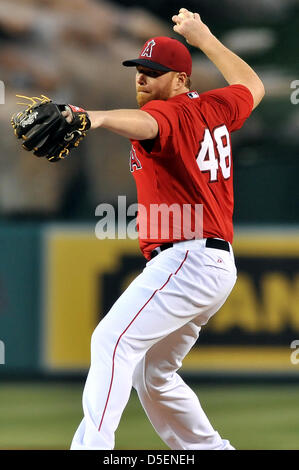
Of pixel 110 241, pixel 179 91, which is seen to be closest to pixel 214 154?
pixel 179 91

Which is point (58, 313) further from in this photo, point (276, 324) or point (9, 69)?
point (9, 69)

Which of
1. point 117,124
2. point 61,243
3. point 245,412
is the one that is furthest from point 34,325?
point 117,124

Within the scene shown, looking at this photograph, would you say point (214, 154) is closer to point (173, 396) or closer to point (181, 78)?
point (181, 78)

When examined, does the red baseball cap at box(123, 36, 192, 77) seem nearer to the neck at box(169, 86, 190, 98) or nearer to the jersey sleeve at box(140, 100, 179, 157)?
the neck at box(169, 86, 190, 98)

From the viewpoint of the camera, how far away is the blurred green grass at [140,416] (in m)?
4.49

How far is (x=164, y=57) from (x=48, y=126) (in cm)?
90

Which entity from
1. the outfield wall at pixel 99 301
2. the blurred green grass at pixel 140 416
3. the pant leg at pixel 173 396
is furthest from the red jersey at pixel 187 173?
the outfield wall at pixel 99 301

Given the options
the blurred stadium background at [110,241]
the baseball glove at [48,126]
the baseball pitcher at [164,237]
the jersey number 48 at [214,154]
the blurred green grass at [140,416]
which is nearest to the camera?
the baseball glove at [48,126]

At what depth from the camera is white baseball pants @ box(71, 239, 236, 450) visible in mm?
3260

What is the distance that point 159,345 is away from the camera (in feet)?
12.1

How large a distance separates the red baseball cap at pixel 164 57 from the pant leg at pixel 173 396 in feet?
3.50

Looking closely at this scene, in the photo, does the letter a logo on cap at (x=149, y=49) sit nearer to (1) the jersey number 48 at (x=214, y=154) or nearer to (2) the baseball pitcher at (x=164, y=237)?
(2) the baseball pitcher at (x=164, y=237)

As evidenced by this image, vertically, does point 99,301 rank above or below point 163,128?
below
